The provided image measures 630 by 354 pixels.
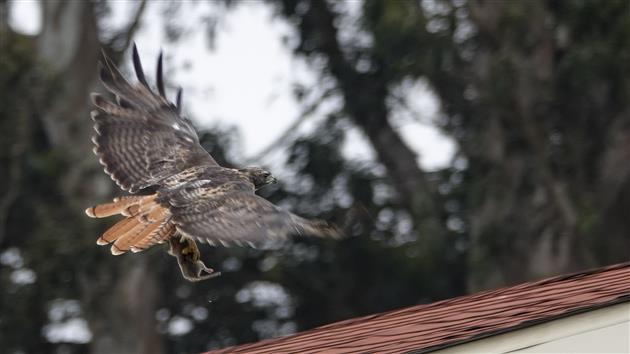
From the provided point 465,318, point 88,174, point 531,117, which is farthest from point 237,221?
point 531,117

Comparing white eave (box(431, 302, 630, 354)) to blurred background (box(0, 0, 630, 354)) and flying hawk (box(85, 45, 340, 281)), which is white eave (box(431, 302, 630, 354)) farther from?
blurred background (box(0, 0, 630, 354))

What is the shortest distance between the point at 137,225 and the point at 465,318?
171 cm

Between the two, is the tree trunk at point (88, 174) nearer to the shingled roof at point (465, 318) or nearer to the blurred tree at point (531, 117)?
the blurred tree at point (531, 117)

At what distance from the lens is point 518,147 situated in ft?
56.9

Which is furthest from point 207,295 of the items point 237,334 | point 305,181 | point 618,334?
point 618,334

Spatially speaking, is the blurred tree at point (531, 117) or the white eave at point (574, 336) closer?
the white eave at point (574, 336)

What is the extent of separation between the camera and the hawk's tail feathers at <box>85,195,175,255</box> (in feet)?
23.3

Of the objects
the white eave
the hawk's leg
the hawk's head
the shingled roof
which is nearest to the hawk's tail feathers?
the hawk's leg

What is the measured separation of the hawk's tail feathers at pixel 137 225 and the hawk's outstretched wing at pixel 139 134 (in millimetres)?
677

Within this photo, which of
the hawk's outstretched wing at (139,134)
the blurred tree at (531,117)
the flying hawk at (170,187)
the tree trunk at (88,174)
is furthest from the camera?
the blurred tree at (531,117)

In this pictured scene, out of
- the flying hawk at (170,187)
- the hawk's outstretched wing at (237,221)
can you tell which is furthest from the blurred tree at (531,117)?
the hawk's outstretched wing at (237,221)

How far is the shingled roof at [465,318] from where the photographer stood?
5742 millimetres

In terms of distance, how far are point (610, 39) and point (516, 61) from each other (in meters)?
1.28

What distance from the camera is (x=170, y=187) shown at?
299 inches
